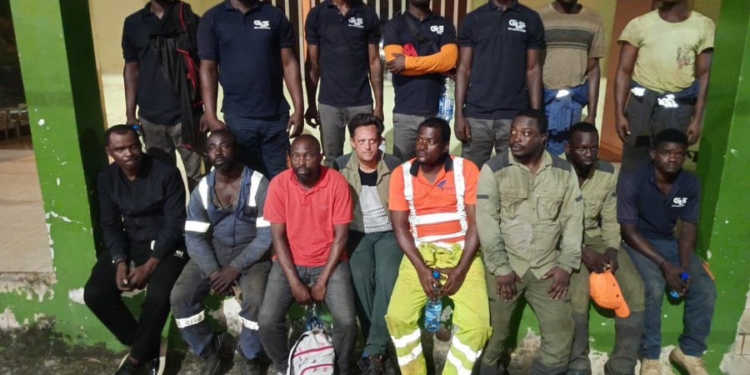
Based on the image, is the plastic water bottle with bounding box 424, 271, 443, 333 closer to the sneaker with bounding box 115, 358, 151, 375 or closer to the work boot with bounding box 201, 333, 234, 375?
the work boot with bounding box 201, 333, 234, 375

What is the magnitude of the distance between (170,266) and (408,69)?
6.89 feet

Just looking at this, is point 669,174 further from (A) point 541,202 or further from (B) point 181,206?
(B) point 181,206

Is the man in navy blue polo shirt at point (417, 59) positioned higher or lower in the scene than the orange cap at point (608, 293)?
higher

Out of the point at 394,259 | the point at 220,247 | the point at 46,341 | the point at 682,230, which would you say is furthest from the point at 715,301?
the point at 46,341

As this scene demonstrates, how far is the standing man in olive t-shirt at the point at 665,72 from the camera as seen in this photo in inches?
149

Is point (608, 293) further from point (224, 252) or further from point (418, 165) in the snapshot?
point (224, 252)

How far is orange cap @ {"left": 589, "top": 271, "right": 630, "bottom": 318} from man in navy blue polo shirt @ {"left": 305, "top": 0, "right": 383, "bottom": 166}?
1885mm

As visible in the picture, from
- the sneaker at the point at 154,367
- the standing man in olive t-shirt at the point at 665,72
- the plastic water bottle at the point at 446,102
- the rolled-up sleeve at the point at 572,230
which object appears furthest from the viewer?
the plastic water bottle at the point at 446,102

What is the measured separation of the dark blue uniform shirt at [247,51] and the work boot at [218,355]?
1530 mm

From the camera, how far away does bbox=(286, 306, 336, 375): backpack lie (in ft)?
10.1

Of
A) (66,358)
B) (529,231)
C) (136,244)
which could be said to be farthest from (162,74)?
(529,231)

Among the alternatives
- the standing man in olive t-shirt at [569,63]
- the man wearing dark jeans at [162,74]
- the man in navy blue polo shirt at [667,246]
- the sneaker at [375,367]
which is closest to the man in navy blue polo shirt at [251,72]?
the man wearing dark jeans at [162,74]

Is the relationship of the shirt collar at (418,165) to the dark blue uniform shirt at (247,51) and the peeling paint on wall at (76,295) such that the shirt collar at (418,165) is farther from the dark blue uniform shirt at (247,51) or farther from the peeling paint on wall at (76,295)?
the peeling paint on wall at (76,295)

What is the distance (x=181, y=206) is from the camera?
3508mm
